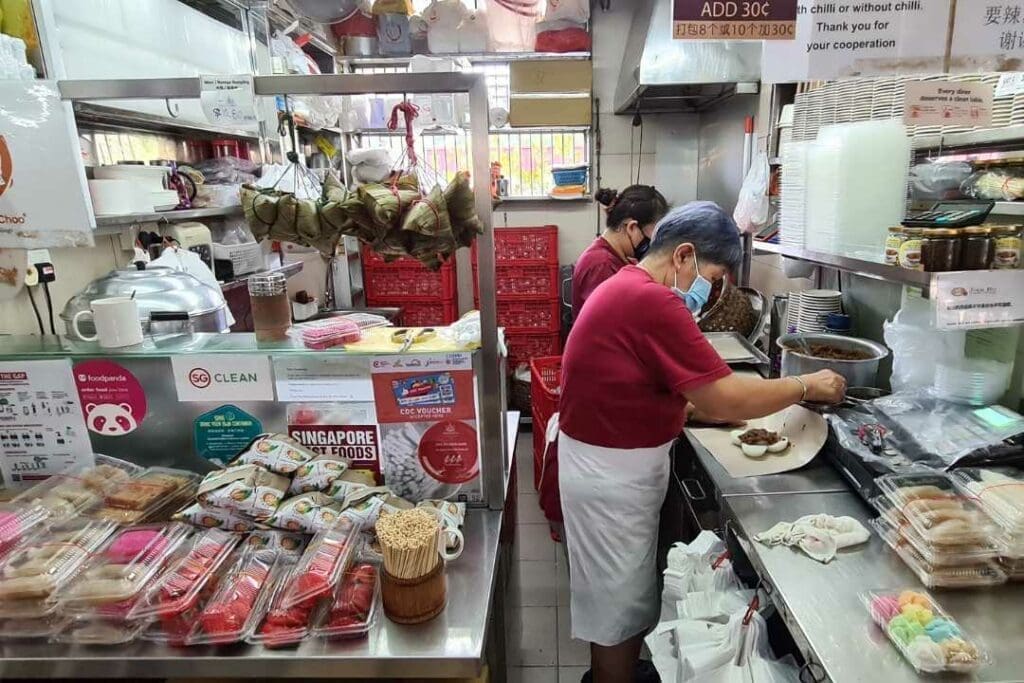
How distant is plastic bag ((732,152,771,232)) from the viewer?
2.63 m

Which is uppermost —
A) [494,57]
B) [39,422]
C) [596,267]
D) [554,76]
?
[494,57]

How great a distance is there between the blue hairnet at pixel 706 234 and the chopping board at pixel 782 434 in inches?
22.5

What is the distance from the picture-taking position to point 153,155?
8.43ft

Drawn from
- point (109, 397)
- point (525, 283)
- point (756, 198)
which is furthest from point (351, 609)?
point (525, 283)

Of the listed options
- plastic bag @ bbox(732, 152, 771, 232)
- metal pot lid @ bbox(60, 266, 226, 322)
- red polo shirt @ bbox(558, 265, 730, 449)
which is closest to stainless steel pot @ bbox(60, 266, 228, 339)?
metal pot lid @ bbox(60, 266, 226, 322)

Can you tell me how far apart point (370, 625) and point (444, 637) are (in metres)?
0.15

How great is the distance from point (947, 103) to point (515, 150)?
354 centimetres

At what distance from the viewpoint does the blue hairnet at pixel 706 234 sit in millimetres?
1614

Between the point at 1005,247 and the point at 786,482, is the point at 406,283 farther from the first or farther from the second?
the point at 1005,247

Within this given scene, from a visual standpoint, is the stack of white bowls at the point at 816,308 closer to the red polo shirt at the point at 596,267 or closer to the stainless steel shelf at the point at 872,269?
the stainless steel shelf at the point at 872,269

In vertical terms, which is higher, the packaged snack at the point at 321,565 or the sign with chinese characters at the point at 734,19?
the sign with chinese characters at the point at 734,19

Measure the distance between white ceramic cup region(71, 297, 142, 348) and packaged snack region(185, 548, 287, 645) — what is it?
595 mm

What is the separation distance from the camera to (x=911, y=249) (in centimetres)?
136

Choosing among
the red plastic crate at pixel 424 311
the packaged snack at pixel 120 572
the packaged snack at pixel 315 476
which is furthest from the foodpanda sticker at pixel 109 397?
the red plastic crate at pixel 424 311
